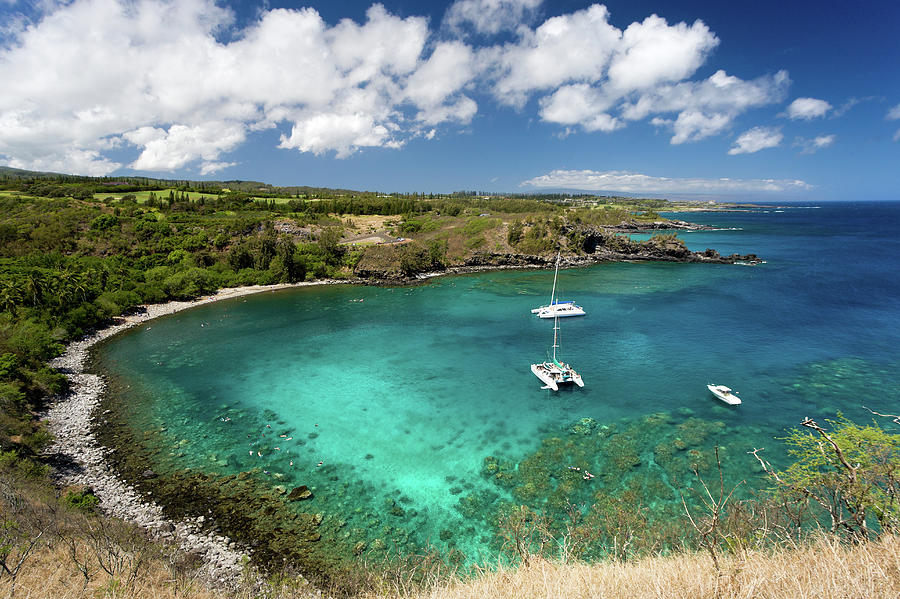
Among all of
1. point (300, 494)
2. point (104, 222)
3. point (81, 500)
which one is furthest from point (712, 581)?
point (104, 222)

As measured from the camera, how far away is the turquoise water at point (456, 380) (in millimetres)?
20047

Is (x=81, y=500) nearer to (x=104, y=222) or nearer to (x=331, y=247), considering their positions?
(x=331, y=247)

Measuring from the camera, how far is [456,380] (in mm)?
31031

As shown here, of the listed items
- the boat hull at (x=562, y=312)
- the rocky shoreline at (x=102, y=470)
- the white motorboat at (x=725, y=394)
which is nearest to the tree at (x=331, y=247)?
the rocky shoreline at (x=102, y=470)

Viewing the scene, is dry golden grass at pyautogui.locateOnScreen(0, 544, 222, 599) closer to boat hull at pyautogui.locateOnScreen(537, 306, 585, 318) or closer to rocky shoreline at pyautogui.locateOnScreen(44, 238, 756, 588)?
rocky shoreline at pyautogui.locateOnScreen(44, 238, 756, 588)

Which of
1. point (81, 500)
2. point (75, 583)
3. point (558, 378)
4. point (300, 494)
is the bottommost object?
point (300, 494)

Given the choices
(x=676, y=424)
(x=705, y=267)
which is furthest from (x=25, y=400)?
(x=705, y=267)

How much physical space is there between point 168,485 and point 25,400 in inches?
552

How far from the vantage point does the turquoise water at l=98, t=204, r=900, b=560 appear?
2005 centimetres

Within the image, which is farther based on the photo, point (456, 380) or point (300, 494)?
point (456, 380)

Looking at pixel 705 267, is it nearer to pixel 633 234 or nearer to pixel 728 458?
Answer: pixel 633 234

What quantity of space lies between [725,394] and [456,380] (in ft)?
62.4

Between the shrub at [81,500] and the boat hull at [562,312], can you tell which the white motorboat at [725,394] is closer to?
the boat hull at [562,312]

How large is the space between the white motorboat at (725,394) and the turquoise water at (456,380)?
67cm
